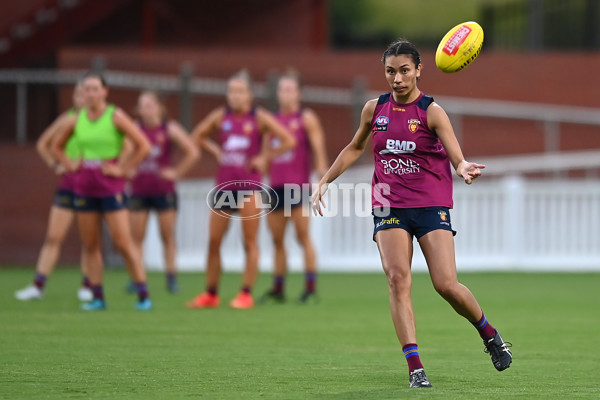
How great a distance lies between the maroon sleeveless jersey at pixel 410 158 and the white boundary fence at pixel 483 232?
36.6ft

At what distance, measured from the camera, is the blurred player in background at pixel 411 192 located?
23.5ft

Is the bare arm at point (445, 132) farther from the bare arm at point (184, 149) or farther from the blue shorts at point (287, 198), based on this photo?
the bare arm at point (184, 149)

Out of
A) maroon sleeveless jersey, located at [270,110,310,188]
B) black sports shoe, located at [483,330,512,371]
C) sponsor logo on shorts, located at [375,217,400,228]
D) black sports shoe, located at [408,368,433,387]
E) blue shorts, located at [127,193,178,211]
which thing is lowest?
black sports shoe, located at [408,368,433,387]

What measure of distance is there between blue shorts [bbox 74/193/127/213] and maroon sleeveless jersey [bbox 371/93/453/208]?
15.7ft

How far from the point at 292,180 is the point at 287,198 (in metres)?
0.22

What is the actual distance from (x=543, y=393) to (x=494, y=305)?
248 inches

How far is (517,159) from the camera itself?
2222 centimetres

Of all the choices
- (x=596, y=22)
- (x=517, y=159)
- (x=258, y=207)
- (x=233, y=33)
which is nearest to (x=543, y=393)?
(x=258, y=207)

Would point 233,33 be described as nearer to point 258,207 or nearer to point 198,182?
point 198,182

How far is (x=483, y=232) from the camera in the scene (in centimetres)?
1869

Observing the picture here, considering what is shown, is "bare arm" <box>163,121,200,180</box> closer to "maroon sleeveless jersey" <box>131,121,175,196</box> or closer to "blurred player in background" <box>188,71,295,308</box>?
"maroon sleeveless jersey" <box>131,121,175,196</box>

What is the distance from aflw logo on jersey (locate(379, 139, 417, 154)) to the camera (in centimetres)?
724

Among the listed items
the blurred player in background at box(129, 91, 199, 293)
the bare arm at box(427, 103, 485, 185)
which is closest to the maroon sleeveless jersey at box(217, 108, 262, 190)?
the blurred player in background at box(129, 91, 199, 293)

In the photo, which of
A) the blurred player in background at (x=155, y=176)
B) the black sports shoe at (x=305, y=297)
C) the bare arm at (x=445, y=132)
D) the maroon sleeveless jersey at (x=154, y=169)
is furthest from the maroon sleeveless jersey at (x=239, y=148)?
the bare arm at (x=445, y=132)
